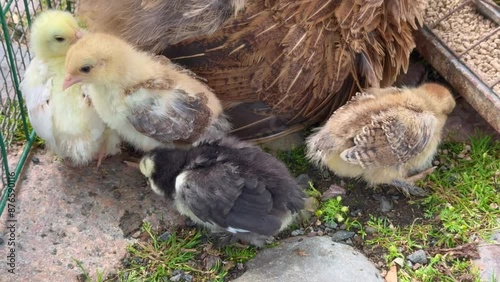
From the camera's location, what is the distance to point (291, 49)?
89.4 inches

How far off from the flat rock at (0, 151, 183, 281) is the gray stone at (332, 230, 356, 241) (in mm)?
596

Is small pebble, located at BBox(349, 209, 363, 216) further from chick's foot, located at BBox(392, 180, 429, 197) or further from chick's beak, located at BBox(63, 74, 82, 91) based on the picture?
chick's beak, located at BBox(63, 74, 82, 91)

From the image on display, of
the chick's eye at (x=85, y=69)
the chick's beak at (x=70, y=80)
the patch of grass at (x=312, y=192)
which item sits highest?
the chick's eye at (x=85, y=69)

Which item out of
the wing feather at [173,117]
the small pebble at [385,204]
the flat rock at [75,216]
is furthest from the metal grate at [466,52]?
the flat rock at [75,216]

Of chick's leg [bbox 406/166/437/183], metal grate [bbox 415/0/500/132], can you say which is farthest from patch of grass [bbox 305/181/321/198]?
metal grate [bbox 415/0/500/132]

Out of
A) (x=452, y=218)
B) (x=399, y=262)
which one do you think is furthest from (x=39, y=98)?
(x=452, y=218)

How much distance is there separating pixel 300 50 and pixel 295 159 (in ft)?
1.74

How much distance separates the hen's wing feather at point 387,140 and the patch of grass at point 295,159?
14.5 inches

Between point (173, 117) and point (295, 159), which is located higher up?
point (173, 117)

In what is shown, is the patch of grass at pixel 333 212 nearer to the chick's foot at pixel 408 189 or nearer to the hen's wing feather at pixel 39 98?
the chick's foot at pixel 408 189

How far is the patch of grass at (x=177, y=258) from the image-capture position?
2117 millimetres

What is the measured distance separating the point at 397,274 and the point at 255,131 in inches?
33.8

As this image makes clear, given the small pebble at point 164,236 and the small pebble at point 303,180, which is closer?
the small pebble at point 164,236

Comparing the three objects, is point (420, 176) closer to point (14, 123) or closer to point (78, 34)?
point (78, 34)
